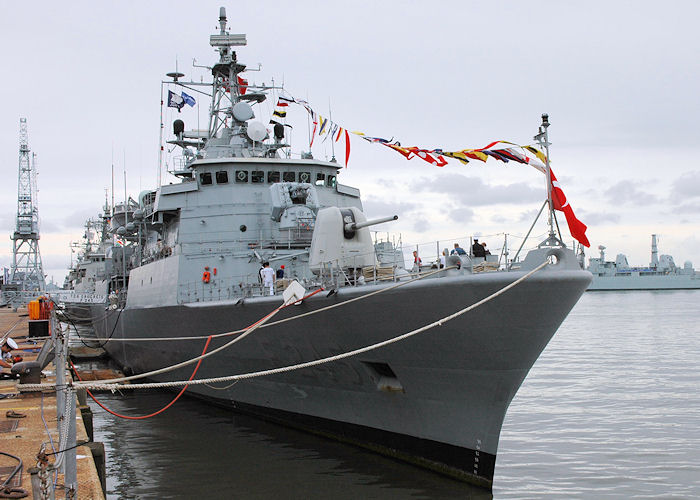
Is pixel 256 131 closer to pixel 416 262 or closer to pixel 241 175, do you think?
pixel 241 175

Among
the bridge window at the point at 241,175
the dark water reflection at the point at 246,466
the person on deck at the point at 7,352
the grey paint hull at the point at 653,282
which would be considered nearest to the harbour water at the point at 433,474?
the dark water reflection at the point at 246,466

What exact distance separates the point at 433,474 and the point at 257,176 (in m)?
8.23

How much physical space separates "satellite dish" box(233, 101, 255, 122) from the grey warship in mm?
35

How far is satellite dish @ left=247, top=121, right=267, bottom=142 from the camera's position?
16.4 metres

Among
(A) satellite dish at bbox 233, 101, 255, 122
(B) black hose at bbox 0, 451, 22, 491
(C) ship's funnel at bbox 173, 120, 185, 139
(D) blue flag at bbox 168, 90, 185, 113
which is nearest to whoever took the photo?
(B) black hose at bbox 0, 451, 22, 491

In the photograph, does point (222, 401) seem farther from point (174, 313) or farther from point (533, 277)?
point (533, 277)

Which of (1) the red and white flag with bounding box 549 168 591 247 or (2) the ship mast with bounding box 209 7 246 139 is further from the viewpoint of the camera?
(2) the ship mast with bounding box 209 7 246 139

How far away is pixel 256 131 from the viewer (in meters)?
16.4

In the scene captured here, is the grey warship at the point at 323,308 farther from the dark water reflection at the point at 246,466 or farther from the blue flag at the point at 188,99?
the blue flag at the point at 188,99

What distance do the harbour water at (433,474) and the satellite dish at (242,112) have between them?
681 centimetres

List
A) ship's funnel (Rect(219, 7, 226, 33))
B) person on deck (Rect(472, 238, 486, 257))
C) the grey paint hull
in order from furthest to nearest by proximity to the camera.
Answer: the grey paint hull < ship's funnel (Rect(219, 7, 226, 33)) < person on deck (Rect(472, 238, 486, 257))

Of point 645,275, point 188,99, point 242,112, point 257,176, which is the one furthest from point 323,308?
point 645,275

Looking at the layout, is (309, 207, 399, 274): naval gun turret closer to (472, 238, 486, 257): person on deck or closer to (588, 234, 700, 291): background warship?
(472, 238, 486, 257): person on deck

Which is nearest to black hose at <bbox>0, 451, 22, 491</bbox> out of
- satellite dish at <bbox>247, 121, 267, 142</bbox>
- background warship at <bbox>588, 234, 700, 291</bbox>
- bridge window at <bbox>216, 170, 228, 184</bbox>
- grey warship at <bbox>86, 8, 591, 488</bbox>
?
grey warship at <bbox>86, 8, 591, 488</bbox>
